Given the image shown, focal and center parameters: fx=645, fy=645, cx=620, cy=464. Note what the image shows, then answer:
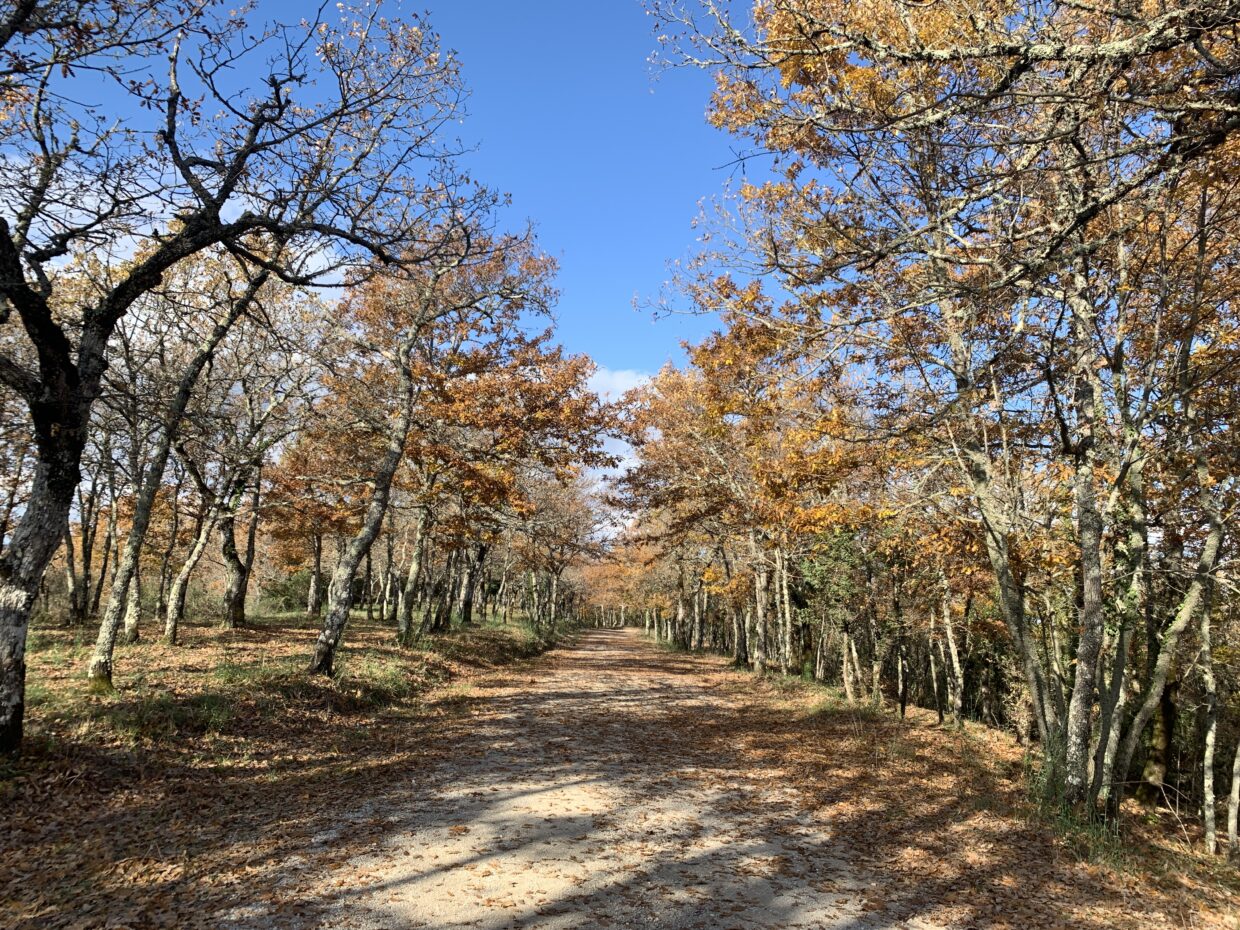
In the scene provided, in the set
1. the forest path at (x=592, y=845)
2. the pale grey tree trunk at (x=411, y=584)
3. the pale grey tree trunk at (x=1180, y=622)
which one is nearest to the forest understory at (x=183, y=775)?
the forest path at (x=592, y=845)

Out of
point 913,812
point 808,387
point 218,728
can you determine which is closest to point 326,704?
point 218,728

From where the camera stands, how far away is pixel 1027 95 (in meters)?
3.95

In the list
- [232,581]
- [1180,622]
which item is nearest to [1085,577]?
[1180,622]

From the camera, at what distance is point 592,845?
20.4 ft

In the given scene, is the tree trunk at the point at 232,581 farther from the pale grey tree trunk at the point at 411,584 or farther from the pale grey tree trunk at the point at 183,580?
the pale grey tree trunk at the point at 411,584

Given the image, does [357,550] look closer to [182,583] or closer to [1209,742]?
[182,583]

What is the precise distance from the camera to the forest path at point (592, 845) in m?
4.91

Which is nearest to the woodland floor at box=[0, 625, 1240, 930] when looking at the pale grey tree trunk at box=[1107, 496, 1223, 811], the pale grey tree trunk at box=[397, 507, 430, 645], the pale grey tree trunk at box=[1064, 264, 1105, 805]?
the pale grey tree trunk at box=[1064, 264, 1105, 805]

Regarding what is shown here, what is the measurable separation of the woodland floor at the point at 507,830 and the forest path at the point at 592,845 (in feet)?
0.10

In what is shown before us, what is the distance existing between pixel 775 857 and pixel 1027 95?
6.63 meters

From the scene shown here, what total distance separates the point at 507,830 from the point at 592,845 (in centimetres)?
90

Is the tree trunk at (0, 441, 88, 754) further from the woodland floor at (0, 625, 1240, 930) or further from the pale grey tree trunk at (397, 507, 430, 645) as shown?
the pale grey tree trunk at (397, 507, 430, 645)

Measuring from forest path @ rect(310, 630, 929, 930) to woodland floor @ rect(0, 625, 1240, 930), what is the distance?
0.03 metres

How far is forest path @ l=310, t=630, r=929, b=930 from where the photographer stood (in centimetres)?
491
